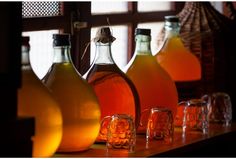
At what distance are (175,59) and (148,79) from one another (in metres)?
0.15

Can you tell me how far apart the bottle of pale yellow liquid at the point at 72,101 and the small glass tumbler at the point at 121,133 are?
0.05 metres

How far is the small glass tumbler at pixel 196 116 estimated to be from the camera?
1187 mm

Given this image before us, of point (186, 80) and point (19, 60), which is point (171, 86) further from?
point (19, 60)

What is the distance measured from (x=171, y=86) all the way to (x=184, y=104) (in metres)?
0.10

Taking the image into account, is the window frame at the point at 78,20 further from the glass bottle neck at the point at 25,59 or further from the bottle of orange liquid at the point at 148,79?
the glass bottle neck at the point at 25,59

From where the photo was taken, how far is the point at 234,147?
130 centimetres

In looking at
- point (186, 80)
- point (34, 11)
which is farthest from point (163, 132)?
point (34, 11)

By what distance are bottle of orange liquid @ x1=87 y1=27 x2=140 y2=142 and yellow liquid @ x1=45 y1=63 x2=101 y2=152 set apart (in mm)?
65

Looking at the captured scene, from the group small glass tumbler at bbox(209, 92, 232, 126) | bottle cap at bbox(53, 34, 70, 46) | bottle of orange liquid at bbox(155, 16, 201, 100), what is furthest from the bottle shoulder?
small glass tumbler at bbox(209, 92, 232, 126)

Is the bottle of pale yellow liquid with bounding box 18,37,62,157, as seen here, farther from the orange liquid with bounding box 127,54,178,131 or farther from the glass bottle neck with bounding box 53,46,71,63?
the orange liquid with bounding box 127,54,178,131

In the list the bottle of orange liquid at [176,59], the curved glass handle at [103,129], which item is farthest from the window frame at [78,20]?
the curved glass handle at [103,129]

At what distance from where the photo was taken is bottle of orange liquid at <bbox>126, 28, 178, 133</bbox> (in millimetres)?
1116

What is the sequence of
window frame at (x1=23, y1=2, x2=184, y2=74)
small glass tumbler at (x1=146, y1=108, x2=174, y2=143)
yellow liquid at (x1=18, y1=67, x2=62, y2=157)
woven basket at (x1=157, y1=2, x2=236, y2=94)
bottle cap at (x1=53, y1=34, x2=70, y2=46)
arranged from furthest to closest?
woven basket at (x1=157, y1=2, x2=236, y2=94) → window frame at (x1=23, y1=2, x2=184, y2=74) → small glass tumbler at (x1=146, y1=108, x2=174, y2=143) → bottle cap at (x1=53, y1=34, x2=70, y2=46) → yellow liquid at (x1=18, y1=67, x2=62, y2=157)

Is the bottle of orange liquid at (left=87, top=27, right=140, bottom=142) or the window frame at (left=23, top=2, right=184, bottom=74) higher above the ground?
the window frame at (left=23, top=2, right=184, bottom=74)
